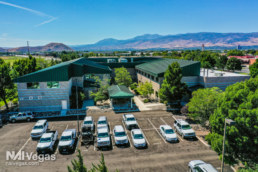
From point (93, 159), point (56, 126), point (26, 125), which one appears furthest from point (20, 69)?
point (93, 159)

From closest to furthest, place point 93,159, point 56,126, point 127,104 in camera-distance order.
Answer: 1. point 93,159
2. point 56,126
3. point 127,104

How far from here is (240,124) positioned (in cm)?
1422

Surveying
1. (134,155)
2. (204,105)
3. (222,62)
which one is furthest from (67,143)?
(222,62)

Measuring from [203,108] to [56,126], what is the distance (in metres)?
22.2

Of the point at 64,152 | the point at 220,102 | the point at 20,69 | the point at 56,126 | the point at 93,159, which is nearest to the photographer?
the point at 220,102

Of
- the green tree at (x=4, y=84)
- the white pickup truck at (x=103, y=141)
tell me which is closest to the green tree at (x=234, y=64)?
the white pickup truck at (x=103, y=141)

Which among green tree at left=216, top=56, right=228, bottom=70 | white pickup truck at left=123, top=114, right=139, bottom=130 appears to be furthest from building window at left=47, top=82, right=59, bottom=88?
green tree at left=216, top=56, right=228, bottom=70

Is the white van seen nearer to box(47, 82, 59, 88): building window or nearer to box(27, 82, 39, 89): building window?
box(47, 82, 59, 88): building window

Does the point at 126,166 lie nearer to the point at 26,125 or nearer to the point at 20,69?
the point at 26,125

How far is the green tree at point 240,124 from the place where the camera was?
1380cm

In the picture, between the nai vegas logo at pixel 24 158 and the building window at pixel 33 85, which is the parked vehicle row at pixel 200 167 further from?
the building window at pixel 33 85

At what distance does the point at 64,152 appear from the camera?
20219 millimetres

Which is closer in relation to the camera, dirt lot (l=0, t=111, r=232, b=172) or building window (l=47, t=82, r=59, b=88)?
dirt lot (l=0, t=111, r=232, b=172)

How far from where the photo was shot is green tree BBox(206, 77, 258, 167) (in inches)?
543
